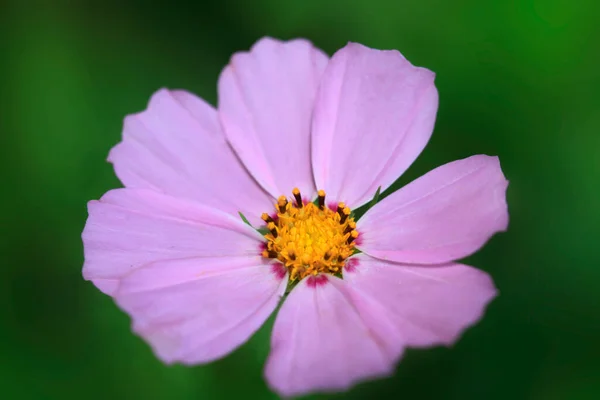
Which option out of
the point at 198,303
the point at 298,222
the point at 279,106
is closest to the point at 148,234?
the point at 198,303

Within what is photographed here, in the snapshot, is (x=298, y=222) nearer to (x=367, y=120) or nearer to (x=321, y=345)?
(x=367, y=120)

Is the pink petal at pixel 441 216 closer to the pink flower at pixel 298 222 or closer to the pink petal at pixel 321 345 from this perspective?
the pink flower at pixel 298 222

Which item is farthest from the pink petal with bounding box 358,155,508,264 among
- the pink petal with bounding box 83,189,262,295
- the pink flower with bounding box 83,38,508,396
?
the pink petal with bounding box 83,189,262,295

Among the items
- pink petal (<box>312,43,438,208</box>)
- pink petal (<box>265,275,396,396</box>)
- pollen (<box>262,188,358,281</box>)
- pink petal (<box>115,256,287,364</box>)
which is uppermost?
pink petal (<box>312,43,438,208</box>)

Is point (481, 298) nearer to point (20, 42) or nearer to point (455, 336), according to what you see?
point (455, 336)

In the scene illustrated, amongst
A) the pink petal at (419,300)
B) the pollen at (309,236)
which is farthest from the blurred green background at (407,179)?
the pink petal at (419,300)

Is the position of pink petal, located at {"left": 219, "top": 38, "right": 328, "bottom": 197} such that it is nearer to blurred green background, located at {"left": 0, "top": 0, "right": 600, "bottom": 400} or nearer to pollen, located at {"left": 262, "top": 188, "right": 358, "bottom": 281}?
pollen, located at {"left": 262, "top": 188, "right": 358, "bottom": 281}
